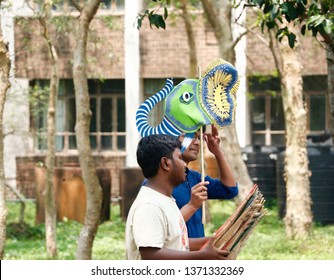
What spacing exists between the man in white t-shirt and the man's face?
2.74 ft

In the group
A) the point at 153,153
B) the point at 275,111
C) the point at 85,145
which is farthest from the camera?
the point at 275,111

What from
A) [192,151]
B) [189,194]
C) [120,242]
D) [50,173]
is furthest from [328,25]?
[120,242]

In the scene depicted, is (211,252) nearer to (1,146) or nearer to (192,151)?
(192,151)

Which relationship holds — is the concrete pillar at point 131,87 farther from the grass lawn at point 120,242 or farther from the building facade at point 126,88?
the grass lawn at point 120,242

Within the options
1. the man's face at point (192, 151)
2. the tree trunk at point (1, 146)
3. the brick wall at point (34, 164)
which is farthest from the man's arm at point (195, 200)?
the brick wall at point (34, 164)

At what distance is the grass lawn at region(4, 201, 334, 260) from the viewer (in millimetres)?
14836

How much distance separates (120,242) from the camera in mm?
17484

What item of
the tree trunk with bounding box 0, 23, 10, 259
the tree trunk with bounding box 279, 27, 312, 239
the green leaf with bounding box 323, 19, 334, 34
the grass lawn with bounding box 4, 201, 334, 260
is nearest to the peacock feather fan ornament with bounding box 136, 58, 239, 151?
the green leaf with bounding box 323, 19, 334, 34

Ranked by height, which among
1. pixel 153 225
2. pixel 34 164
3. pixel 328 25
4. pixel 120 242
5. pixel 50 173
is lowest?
pixel 120 242

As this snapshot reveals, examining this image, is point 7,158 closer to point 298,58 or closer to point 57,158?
point 57,158

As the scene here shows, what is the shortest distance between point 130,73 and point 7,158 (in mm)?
3737

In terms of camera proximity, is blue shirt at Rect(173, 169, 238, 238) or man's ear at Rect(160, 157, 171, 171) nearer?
man's ear at Rect(160, 157, 171, 171)

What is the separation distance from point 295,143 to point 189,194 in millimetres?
10515

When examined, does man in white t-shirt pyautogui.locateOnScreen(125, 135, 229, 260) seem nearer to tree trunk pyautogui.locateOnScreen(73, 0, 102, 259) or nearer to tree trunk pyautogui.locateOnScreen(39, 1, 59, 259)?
tree trunk pyautogui.locateOnScreen(73, 0, 102, 259)
